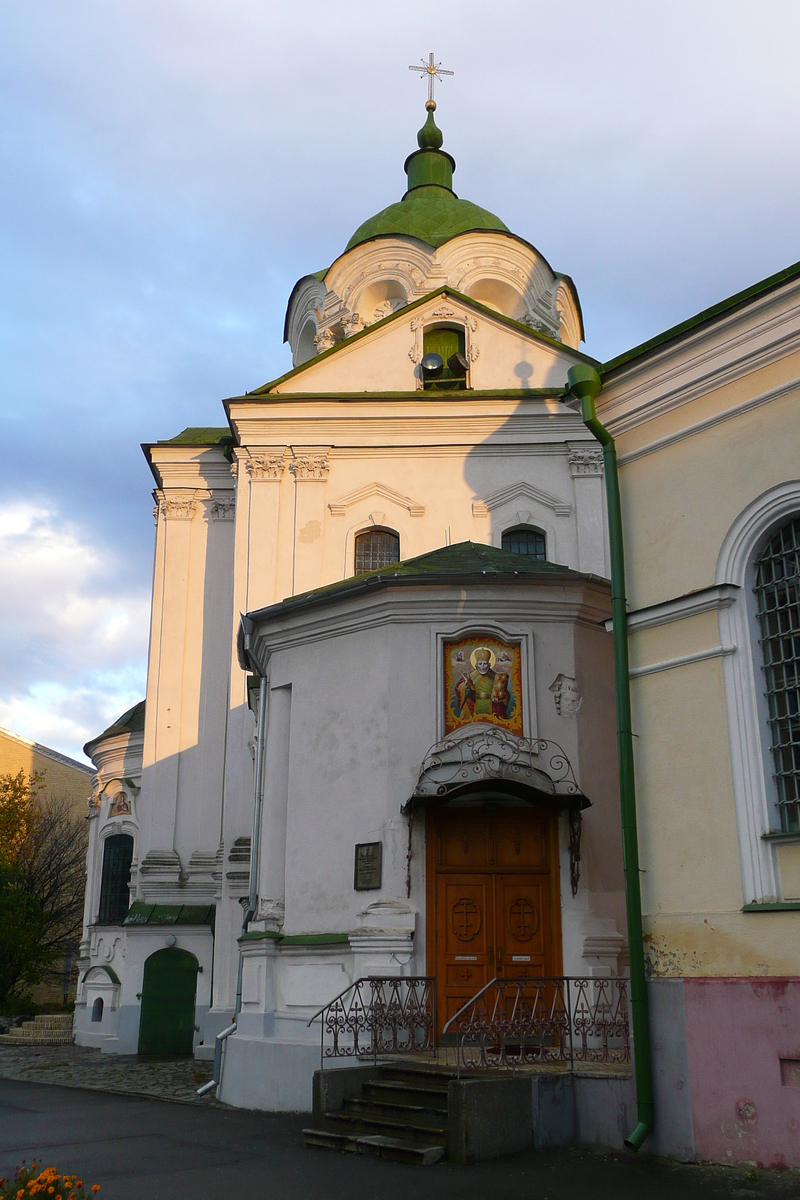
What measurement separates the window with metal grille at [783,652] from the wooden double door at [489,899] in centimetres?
339

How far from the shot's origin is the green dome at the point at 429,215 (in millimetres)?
25875

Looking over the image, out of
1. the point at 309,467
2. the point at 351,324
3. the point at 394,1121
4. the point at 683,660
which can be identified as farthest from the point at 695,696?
the point at 351,324

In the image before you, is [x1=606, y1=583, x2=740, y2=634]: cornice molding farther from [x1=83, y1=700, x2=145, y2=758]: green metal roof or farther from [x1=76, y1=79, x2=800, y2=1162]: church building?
[x1=83, y1=700, x2=145, y2=758]: green metal roof

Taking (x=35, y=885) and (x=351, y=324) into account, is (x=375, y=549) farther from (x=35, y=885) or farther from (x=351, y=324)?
(x=35, y=885)

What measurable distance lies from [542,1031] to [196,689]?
13.1 metres

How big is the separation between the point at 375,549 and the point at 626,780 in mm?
11216

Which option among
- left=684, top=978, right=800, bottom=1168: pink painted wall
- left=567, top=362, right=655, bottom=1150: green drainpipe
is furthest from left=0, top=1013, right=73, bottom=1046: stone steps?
left=684, top=978, right=800, bottom=1168: pink painted wall

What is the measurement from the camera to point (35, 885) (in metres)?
33.1

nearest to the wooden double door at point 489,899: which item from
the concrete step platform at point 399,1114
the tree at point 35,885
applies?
the concrete step platform at point 399,1114

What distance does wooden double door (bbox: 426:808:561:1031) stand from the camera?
1065 cm

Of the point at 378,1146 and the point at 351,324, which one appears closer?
the point at 378,1146

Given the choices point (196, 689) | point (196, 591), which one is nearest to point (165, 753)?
point (196, 689)

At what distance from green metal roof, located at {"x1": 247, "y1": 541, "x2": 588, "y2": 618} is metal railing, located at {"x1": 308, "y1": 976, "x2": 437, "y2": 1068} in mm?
3887

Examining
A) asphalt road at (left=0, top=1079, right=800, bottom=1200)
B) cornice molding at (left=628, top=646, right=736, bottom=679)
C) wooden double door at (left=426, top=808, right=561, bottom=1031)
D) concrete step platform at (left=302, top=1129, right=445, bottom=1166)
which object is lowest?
asphalt road at (left=0, top=1079, right=800, bottom=1200)
